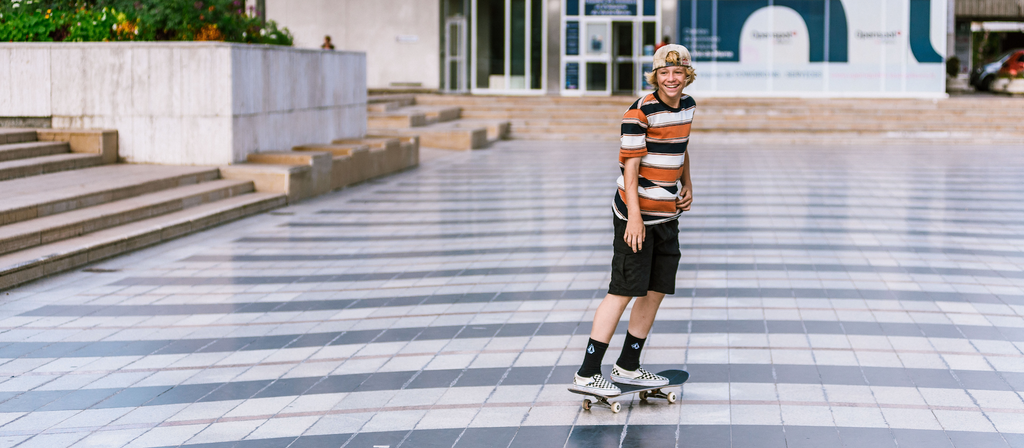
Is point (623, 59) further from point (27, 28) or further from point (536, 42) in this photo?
point (27, 28)

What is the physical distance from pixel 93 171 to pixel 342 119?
5.51 meters

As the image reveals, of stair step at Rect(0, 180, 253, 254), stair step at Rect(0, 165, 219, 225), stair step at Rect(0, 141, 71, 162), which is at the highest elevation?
stair step at Rect(0, 141, 71, 162)

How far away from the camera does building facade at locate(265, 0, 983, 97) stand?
1130 inches

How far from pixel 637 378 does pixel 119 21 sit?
10096 millimetres

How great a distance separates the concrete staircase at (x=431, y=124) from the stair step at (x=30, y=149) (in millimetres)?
7078

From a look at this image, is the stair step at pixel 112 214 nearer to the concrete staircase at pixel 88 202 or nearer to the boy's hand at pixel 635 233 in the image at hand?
the concrete staircase at pixel 88 202

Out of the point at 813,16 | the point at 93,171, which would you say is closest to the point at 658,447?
the point at 93,171

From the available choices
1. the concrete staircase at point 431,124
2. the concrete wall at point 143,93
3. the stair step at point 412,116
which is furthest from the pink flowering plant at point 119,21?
the stair step at point 412,116

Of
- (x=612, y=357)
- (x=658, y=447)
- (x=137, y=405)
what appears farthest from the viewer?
(x=612, y=357)

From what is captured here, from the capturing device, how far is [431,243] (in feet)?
31.7

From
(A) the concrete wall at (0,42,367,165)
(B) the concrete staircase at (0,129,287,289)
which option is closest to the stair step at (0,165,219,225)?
(B) the concrete staircase at (0,129,287,289)

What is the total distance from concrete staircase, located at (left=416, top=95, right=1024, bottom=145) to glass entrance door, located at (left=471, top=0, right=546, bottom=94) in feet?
11.3

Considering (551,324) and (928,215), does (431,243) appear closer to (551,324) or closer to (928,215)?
(551,324)

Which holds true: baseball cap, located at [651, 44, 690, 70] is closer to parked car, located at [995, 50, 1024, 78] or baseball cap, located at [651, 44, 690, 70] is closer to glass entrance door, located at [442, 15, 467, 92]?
glass entrance door, located at [442, 15, 467, 92]
